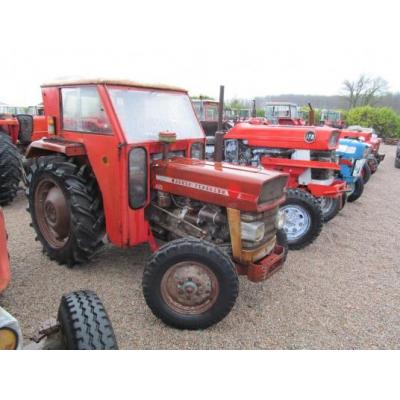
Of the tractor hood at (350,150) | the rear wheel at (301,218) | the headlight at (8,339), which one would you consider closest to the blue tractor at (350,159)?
the tractor hood at (350,150)

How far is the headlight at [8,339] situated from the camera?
1.53 m

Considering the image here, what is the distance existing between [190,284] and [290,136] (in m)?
3.19

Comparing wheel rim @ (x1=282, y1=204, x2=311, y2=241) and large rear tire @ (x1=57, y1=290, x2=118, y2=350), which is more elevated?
large rear tire @ (x1=57, y1=290, x2=118, y2=350)

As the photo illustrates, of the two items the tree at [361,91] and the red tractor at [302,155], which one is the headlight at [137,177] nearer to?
the red tractor at [302,155]

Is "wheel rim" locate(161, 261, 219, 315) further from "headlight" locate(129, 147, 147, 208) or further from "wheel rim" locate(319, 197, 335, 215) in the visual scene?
"wheel rim" locate(319, 197, 335, 215)

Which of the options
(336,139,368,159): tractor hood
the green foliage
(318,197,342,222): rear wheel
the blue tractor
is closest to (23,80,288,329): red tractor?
(318,197,342,222): rear wheel

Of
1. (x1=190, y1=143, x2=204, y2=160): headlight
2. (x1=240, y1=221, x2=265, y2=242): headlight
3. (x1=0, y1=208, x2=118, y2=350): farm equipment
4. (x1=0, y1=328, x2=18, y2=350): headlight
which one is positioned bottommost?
(x1=0, y1=208, x2=118, y2=350): farm equipment

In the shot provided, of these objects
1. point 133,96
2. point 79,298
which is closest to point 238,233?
point 79,298

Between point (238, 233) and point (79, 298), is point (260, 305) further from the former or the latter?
point (79, 298)

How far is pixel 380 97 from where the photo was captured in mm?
34625

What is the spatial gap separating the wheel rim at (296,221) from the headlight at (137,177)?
1936mm

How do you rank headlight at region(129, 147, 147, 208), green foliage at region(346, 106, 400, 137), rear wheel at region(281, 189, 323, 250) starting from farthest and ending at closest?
green foliage at region(346, 106, 400, 137)
rear wheel at region(281, 189, 323, 250)
headlight at region(129, 147, 147, 208)

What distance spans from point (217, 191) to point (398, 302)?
2002 millimetres

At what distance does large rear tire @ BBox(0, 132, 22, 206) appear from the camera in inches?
205
